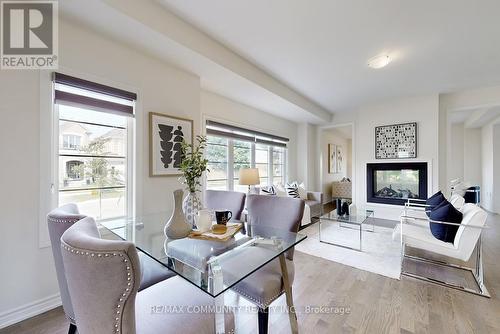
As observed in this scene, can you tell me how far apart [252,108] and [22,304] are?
159 inches

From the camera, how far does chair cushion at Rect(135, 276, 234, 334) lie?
92 centimetres

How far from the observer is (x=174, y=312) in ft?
3.30

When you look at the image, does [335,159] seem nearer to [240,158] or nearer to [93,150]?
[240,158]

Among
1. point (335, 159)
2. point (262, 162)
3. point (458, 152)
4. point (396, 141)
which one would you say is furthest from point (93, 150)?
point (458, 152)

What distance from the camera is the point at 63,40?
1.84 m

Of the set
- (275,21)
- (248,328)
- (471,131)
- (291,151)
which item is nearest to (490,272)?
(248,328)

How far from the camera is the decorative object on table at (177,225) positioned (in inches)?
56.8

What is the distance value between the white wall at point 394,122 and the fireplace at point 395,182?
0.11 m

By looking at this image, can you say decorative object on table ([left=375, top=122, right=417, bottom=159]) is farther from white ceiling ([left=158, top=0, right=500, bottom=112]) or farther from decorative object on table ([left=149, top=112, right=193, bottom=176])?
decorative object on table ([left=149, top=112, right=193, bottom=176])

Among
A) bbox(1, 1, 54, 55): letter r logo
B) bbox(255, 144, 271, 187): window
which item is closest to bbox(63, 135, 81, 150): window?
bbox(1, 1, 54, 55): letter r logo

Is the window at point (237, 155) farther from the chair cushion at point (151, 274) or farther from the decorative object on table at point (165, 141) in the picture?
the chair cushion at point (151, 274)

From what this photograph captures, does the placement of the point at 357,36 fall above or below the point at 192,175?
above

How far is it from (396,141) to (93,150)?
5418mm

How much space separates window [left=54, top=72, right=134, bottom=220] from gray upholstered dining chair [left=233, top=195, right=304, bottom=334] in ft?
4.82
